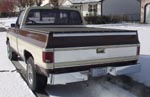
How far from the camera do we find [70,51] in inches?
238

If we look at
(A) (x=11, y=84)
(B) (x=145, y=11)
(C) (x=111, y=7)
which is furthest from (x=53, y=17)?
(C) (x=111, y=7)

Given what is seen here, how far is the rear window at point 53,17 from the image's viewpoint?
8.34 metres

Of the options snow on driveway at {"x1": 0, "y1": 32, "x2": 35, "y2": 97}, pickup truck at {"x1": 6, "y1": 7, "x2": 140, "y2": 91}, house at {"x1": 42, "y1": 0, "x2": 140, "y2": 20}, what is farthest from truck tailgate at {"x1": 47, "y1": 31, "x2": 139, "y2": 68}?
house at {"x1": 42, "y1": 0, "x2": 140, "y2": 20}

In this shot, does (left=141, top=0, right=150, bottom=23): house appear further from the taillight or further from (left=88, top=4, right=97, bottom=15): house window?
the taillight

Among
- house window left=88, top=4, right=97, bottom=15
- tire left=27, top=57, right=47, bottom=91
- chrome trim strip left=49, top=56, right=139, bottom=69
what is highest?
house window left=88, top=4, right=97, bottom=15

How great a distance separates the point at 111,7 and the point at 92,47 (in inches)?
1511

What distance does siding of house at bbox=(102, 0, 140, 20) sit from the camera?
43500 mm

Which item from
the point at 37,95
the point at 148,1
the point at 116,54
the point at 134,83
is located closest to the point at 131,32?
the point at 116,54

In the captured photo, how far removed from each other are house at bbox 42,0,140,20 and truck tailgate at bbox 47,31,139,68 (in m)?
36.6

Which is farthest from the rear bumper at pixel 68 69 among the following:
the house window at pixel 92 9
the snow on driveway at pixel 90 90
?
the house window at pixel 92 9

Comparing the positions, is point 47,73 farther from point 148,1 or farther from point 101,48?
point 148,1

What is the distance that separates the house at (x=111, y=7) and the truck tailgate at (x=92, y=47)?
36575 mm

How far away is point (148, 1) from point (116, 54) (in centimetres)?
2913

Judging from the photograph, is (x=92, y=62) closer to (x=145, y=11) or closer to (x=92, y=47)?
(x=92, y=47)
